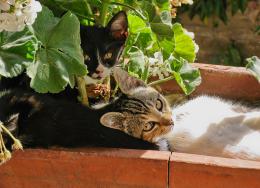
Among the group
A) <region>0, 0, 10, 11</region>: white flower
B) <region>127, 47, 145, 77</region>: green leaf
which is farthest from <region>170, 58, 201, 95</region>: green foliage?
<region>0, 0, 10, 11</region>: white flower

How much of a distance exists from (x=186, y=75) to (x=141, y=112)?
21 cm

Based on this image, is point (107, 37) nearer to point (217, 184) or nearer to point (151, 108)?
point (151, 108)

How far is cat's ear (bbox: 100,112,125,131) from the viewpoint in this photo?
1.53 m

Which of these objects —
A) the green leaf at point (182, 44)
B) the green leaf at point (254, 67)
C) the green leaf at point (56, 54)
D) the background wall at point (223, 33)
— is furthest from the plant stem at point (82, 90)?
the background wall at point (223, 33)

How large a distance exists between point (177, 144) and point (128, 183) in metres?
0.27

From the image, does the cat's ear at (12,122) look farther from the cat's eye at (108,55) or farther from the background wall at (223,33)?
the background wall at (223,33)

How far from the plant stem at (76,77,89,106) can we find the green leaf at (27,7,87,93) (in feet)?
0.60

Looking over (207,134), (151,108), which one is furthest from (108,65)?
(207,134)

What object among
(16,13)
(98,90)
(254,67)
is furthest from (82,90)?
(254,67)

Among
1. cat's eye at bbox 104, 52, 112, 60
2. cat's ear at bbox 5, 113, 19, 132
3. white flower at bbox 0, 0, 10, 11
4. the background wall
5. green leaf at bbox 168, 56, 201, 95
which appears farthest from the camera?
the background wall

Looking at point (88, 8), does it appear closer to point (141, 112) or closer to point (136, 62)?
point (136, 62)

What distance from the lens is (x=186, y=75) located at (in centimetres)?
174

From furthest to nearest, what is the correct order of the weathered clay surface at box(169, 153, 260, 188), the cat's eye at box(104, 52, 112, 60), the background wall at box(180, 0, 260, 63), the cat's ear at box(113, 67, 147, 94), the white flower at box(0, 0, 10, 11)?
the background wall at box(180, 0, 260, 63) → the cat's eye at box(104, 52, 112, 60) → the cat's ear at box(113, 67, 147, 94) → the weathered clay surface at box(169, 153, 260, 188) → the white flower at box(0, 0, 10, 11)

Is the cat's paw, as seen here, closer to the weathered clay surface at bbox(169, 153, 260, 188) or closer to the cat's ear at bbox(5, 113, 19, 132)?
the cat's ear at bbox(5, 113, 19, 132)
